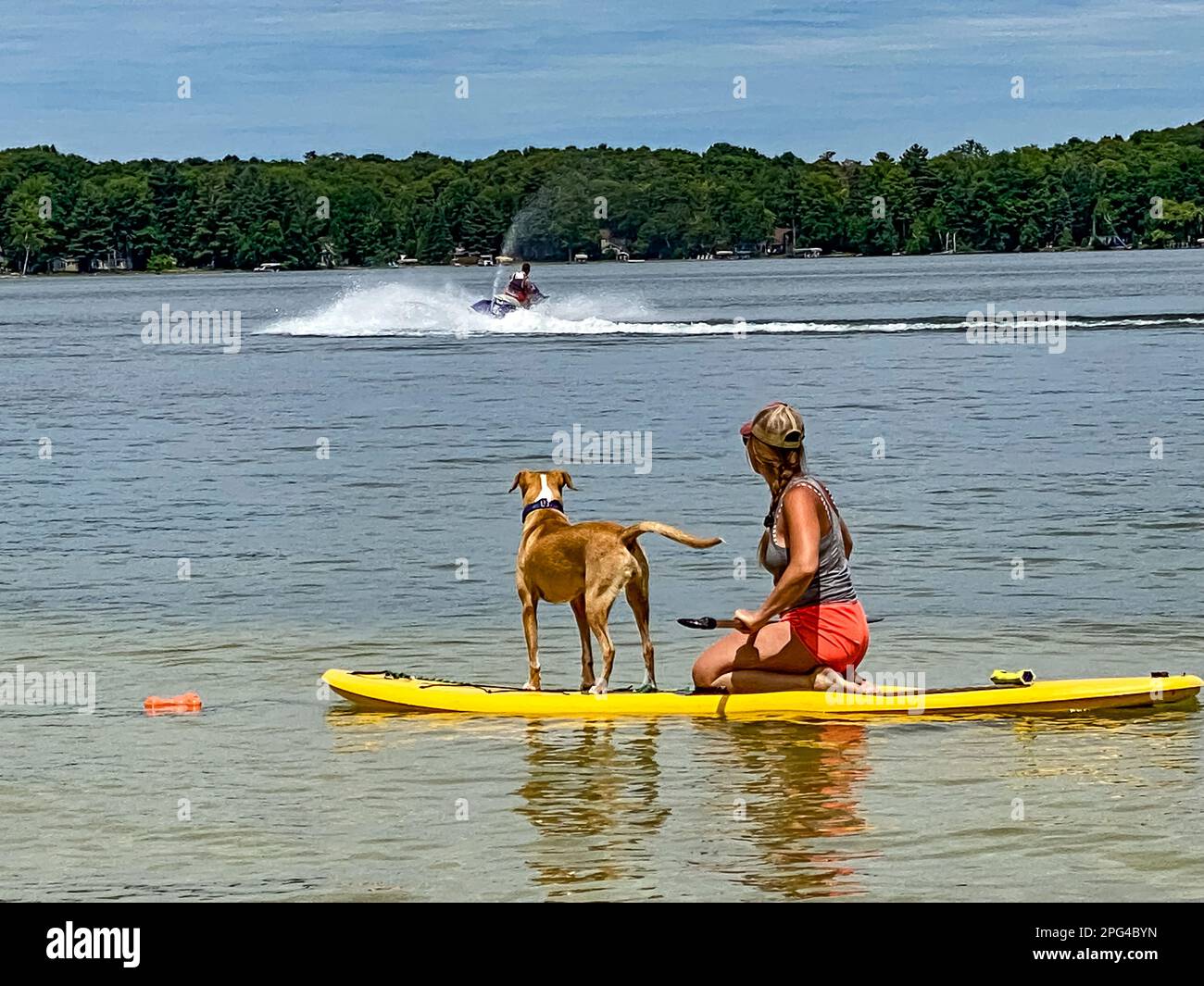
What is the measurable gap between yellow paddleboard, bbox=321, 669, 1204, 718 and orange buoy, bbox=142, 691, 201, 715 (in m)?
1.65

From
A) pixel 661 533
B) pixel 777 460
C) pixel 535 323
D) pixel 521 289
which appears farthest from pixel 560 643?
pixel 535 323

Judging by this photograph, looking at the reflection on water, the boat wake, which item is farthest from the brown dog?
the boat wake

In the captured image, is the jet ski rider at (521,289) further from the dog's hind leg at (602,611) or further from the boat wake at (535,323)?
the dog's hind leg at (602,611)

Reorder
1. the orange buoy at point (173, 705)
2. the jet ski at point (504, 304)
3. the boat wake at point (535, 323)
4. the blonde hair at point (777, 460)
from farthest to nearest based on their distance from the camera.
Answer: the jet ski at point (504, 304), the boat wake at point (535, 323), the orange buoy at point (173, 705), the blonde hair at point (777, 460)

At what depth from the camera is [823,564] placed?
11.2 meters

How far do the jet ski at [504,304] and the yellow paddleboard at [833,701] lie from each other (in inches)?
2180

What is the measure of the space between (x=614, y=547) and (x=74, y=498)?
16290mm

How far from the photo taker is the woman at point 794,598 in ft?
35.6

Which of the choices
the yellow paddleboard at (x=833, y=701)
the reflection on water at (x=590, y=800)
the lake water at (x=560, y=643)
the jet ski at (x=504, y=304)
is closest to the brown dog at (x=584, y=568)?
the yellow paddleboard at (x=833, y=701)

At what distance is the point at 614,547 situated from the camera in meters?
11.7

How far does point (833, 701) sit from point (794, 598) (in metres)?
0.95

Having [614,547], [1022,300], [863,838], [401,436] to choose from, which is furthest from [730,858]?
[1022,300]

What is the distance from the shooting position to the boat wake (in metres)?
67.6
